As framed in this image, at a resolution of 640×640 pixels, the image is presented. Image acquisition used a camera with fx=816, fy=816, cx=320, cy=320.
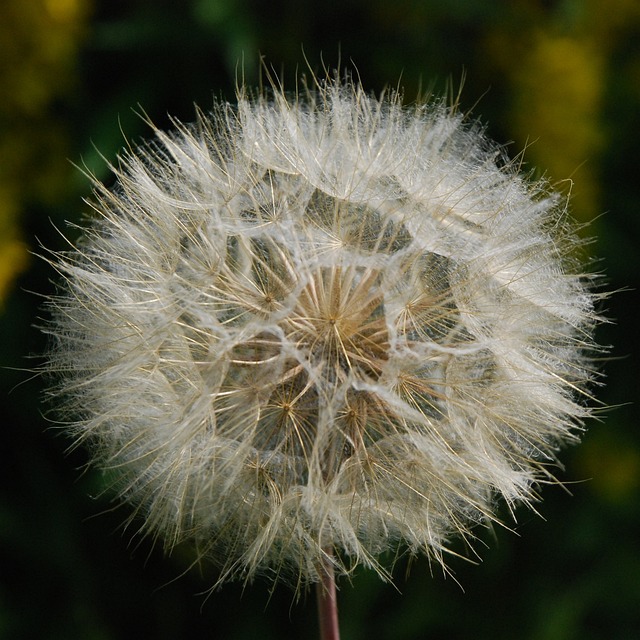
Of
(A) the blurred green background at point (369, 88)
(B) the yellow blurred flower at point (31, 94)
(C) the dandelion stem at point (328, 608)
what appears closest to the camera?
(C) the dandelion stem at point (328, 608)

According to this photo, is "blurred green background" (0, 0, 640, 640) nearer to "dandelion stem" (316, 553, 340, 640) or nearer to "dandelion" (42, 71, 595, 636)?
"dandelion" (42, 71, 595, 636)

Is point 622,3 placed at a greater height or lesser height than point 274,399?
greater

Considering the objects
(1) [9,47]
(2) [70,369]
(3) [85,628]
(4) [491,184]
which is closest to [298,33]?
(1) [9,47]

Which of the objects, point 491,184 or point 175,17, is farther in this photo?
point 175,17

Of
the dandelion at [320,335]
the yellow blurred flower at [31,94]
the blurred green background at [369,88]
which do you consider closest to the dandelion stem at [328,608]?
the dandelion at [320,335]

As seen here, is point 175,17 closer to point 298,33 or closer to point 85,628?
point 298,33

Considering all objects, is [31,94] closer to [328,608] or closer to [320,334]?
[320,334]

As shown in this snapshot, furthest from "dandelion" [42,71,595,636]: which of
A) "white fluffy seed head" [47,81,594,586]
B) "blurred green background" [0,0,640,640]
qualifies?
"blurred green background" [0,0,640,640]

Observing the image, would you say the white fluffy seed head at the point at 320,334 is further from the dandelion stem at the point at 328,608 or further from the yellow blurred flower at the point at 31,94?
the yellow blurred flower at the point at 31,94
